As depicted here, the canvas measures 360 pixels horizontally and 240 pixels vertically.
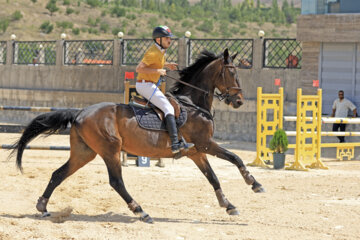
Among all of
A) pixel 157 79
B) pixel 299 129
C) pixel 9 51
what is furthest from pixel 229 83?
pixel 9 51

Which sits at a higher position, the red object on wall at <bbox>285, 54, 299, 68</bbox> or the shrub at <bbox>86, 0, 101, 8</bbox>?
the shrub at <bbox>86, 0, 101, 8</bbox>

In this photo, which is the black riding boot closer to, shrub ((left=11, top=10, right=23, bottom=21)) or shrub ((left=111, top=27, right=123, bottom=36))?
shrub ((left=111, top=27, right=123, bottom=36))

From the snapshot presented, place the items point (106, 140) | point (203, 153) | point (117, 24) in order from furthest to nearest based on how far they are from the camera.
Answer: point (117, 24) → point (203, 153) → point (106, 140)

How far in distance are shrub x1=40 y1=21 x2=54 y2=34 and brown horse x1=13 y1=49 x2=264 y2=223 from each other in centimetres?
4895

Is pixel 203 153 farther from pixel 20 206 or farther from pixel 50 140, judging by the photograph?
pixel 50 140

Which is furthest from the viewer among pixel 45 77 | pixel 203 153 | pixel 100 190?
pixel 45 77

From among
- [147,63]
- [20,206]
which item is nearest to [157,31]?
[147,63]

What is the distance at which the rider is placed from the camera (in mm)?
8789

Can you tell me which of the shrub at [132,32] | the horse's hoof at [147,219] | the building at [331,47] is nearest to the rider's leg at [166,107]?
the horse's hoof at [147,219]

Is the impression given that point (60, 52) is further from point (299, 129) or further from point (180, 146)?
point (180, 146)

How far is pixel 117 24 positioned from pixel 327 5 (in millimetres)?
42680

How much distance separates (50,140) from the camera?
783 inches

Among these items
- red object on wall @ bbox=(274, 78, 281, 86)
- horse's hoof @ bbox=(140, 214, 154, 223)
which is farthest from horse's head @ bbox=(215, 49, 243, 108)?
red object on wall @ bbox=(274, 78, 281, 86)

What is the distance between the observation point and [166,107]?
8859 millimetres
